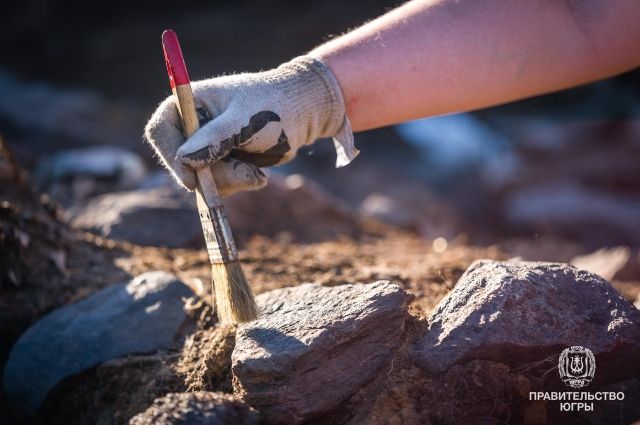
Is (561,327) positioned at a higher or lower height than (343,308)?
lower

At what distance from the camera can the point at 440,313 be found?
1.56m

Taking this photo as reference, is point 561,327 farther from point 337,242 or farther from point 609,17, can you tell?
point 337,242

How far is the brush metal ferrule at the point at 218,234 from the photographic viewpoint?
1.67m

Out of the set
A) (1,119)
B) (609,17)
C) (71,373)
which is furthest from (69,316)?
(1,119)

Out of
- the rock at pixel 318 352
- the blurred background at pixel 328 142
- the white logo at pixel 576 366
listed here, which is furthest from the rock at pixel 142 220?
the white logo at pixel 576 366

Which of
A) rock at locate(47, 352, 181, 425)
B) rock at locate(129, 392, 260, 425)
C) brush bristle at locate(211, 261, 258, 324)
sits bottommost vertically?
rock at locate(129, 392, 260, 425)

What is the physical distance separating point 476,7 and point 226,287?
1.07 metres

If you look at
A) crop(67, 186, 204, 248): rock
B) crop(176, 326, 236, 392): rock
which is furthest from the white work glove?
crop(67, 186, 204, 248): rock

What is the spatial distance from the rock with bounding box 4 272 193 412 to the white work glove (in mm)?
448

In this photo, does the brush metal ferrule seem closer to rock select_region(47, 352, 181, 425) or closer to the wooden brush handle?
the wooden brush handle

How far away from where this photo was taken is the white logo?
1.43 metres

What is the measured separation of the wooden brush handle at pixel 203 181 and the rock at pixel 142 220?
1605mm

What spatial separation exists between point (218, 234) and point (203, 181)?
145mm

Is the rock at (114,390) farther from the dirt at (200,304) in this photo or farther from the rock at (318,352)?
the rock at (318,352)
